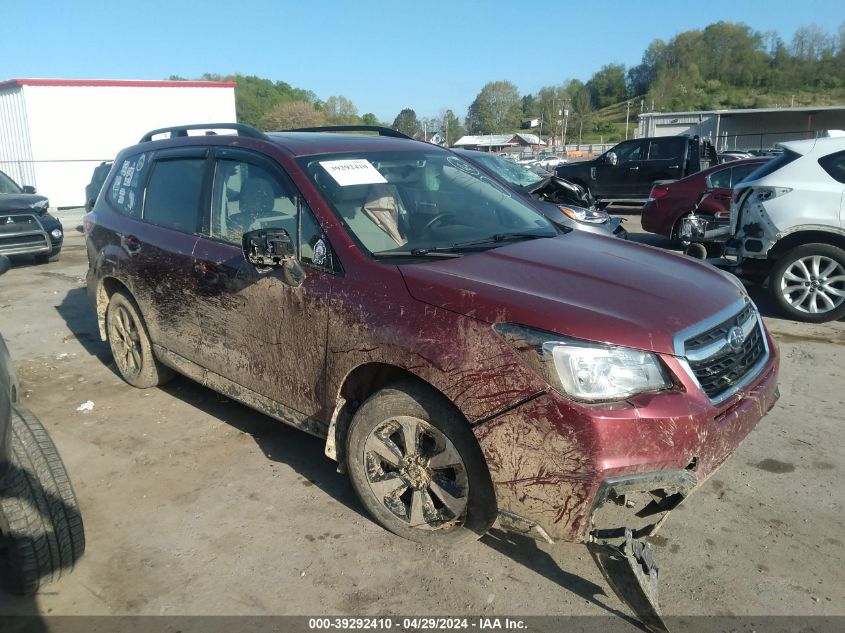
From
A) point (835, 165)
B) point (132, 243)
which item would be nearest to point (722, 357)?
point (132, 243)

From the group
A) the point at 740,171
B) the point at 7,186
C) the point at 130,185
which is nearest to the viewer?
the point at 130,185

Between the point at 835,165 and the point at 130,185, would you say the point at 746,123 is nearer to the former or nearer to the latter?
the point at 835,165

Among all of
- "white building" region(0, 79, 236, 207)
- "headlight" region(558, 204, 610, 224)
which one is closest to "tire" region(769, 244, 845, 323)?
"headlight" region(558, 204, 610, 224)

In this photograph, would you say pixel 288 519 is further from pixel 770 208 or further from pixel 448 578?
pixel 770 208

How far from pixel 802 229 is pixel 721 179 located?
506 cm

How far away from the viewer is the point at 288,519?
343 cm

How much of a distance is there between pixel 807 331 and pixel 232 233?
546 centimetres

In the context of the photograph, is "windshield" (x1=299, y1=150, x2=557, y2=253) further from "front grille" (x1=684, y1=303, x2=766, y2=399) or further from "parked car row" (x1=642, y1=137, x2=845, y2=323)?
"parked car row" (x1=642, y1=137, x2=845, y2=323)

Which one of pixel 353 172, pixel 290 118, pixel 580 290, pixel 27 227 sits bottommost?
pixel 27 227

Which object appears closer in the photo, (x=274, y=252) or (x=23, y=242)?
(x=274, y=252)

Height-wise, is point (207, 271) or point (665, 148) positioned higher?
point (665, 148)

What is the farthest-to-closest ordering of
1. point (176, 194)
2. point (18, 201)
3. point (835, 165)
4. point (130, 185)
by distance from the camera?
1. point (18, 201)
2. point (835, 165)
3. point (130, 185)
4. point (176, 194)

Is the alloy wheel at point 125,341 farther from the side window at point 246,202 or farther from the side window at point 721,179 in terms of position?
the side window at point 721,179

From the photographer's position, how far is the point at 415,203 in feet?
12.3
